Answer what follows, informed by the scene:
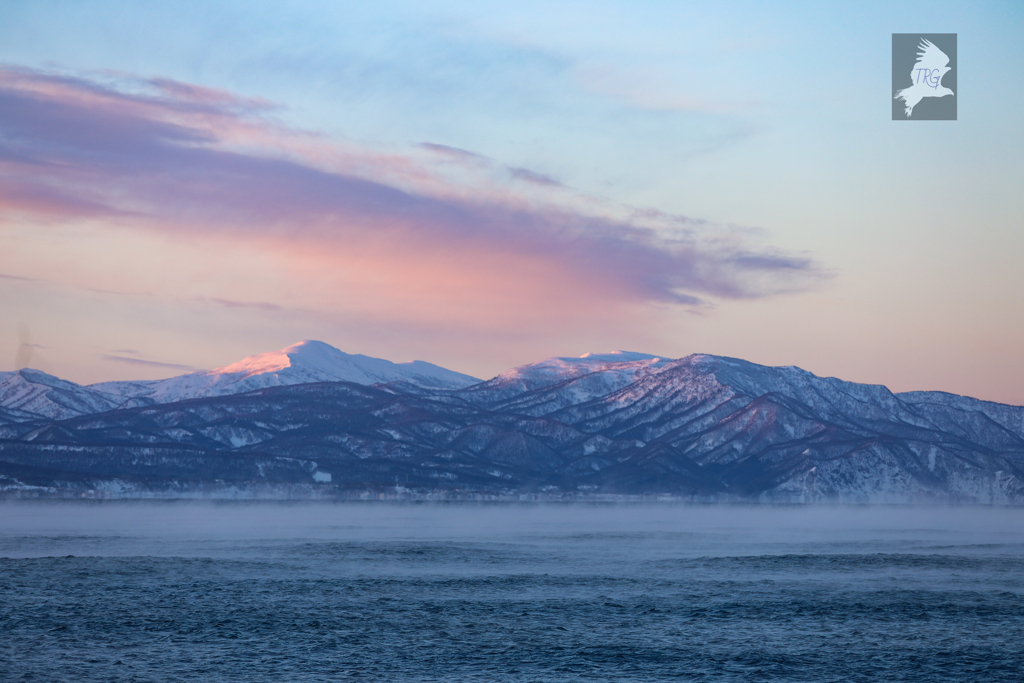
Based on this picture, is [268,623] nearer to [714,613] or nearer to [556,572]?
[714,613]

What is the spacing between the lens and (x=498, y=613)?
72812 mm

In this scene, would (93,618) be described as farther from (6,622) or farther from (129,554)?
(129,554)

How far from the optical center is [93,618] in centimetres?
6738

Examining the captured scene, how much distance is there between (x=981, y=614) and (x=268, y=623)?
160 ft

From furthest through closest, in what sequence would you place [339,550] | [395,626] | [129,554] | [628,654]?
[339,550] < [129,554] < [395,626] < [628,654]

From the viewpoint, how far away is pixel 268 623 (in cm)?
6731

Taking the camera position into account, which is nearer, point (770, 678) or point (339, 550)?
point (770, 678)

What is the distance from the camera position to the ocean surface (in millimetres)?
53875

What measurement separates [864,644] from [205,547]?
288ft

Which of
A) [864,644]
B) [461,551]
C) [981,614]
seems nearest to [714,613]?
[864,644]

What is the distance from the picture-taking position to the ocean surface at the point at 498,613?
53.9 meters

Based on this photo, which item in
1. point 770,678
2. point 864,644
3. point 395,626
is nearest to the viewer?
point 770,678

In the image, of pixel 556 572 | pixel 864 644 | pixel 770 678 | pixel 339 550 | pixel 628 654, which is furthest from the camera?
pixel 339 550

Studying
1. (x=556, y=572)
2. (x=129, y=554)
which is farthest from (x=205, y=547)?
(x=556, y=572)
